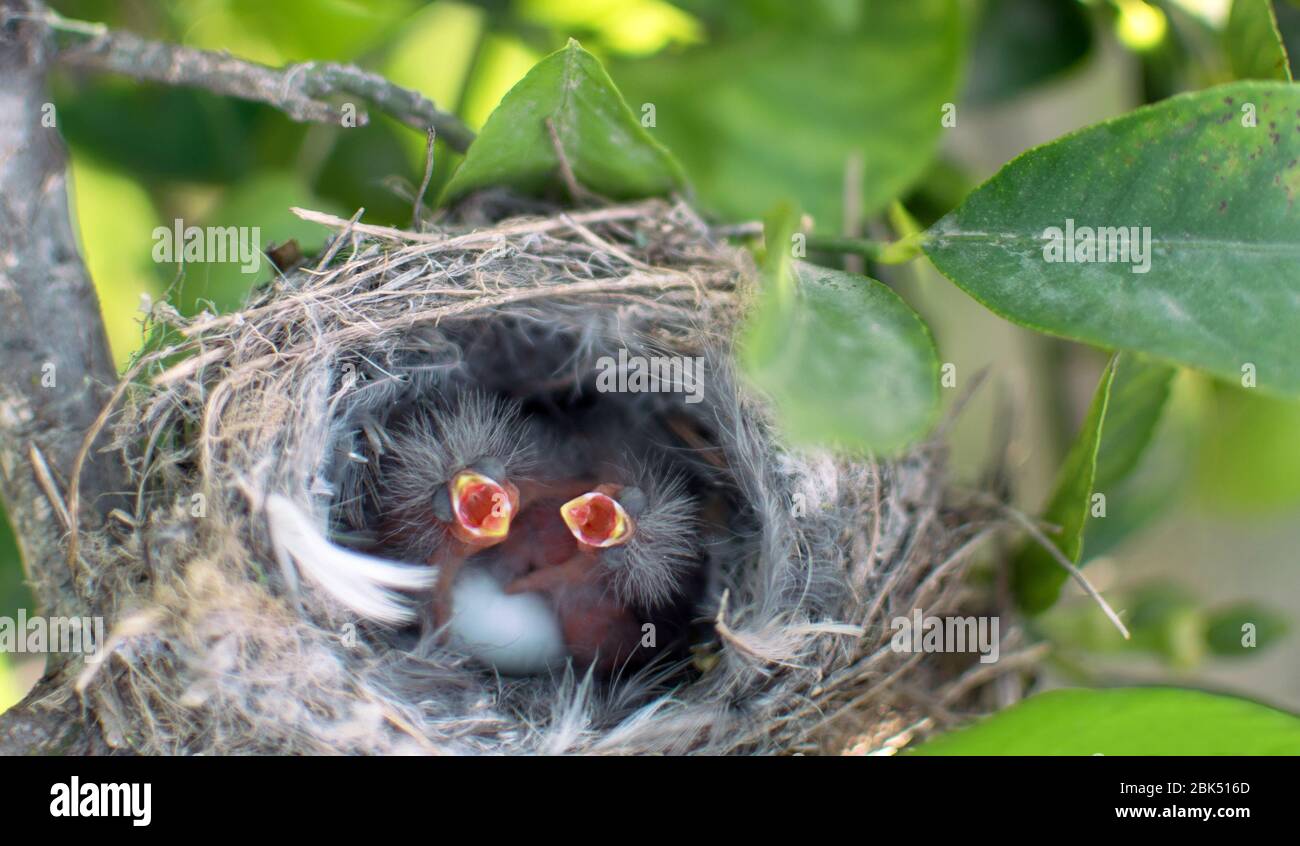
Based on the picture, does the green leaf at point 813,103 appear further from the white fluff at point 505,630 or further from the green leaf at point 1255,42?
the white fluff at point 505,630

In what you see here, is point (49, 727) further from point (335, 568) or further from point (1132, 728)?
point (1132, 728)

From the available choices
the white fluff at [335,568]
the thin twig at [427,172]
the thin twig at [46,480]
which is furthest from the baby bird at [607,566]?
the thin twig at [46,480]

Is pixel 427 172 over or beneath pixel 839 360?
over

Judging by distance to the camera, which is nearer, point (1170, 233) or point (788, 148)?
point (1170, 233)

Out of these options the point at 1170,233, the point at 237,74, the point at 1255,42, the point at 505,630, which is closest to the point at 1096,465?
the point at 1170,233

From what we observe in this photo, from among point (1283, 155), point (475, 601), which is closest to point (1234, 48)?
point (1283, 155)
